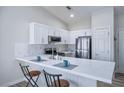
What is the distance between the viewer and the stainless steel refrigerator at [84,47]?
4.44m

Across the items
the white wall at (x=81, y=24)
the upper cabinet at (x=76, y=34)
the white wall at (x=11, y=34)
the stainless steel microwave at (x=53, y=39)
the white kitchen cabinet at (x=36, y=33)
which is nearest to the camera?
the white wall at (x=11, y=34)

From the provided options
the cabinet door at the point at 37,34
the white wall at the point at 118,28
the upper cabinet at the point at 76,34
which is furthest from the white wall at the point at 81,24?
the cabinet door at the point at 37,34

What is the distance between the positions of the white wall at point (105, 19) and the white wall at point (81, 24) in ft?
3.52

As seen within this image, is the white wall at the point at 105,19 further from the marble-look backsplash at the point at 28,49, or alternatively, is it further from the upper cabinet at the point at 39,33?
the marble-look backsplash at the point at 28,49

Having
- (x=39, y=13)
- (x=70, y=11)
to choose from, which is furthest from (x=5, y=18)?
(x=70, y=11)

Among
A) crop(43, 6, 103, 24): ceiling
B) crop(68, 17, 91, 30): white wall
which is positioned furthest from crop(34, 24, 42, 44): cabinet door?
crop(68, 17, 91, 30): white wall

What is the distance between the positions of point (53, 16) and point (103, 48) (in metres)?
2.92

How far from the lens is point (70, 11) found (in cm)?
476

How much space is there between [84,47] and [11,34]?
3.07m

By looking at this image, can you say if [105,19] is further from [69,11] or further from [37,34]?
[37,34]

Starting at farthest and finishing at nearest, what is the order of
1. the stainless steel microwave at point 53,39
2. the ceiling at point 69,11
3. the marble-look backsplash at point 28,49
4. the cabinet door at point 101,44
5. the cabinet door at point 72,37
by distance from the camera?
the cabinet door at point 72,37, the stainless steel microwave at point 53,39, the ceiling at point 69,11, the cabinet door at point 101,44, the marble-look backsplash at point 28,49


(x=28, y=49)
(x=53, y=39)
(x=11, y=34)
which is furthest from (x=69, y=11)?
(x=11, y=34)
